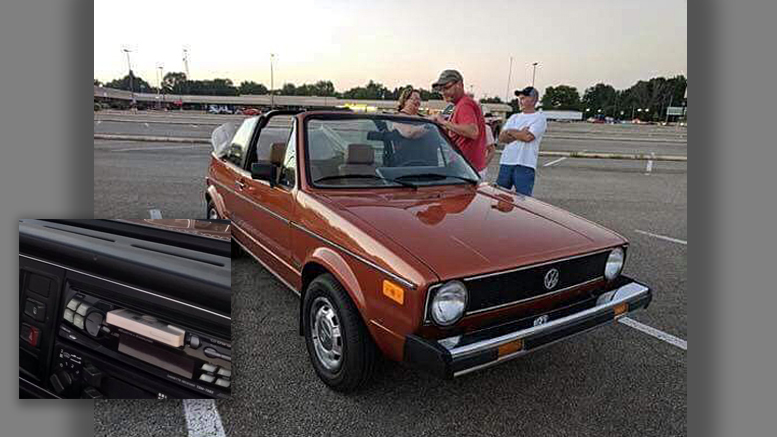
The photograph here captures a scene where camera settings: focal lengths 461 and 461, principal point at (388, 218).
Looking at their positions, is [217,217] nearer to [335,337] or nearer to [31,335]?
[31,335]

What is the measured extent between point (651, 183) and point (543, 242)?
32.5 feet

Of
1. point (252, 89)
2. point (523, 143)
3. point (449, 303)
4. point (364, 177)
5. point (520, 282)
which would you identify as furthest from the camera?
point (252, 89)

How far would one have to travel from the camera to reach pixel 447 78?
13.9ft

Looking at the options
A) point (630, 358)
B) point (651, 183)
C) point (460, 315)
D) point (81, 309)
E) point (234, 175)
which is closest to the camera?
point (460, 315)

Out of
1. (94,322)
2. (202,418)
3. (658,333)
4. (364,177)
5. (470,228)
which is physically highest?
(364,177)

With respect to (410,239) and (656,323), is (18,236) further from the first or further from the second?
(656,323)

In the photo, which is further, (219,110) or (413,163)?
(219,110)

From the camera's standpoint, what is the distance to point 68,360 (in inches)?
96.3

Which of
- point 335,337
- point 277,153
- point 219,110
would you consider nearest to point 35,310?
point 335,337

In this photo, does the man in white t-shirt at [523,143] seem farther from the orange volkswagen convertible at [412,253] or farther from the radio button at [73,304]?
the radio button at [73,304]

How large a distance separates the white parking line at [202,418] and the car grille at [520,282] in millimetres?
1413

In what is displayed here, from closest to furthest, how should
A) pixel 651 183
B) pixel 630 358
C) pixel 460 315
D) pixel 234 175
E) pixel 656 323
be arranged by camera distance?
1. pixel 460 315
2. pixel 630 358
3. pixel 656 323
4. pixel 234 175
5. pixel 651 183

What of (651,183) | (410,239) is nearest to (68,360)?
(410,239)

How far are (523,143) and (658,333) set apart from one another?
2280 mm
